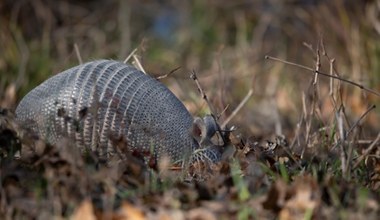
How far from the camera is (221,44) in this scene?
7598mm

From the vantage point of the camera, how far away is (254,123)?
7.32 meters

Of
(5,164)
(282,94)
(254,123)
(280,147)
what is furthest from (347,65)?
(5,164)

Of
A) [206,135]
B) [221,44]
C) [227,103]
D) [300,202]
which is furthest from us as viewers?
[221,44]

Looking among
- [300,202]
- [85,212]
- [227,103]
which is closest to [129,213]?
[85,212]

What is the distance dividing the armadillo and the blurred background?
134 cm

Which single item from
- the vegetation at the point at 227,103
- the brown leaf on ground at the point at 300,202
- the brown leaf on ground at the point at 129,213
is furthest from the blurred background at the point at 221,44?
the brown leaf on ground at the point at 129,213

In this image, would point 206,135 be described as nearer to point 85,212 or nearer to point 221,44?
point 85,212

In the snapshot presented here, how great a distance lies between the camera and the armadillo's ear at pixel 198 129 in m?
4.21

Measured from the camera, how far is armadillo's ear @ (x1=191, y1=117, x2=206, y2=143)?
13.8 feet

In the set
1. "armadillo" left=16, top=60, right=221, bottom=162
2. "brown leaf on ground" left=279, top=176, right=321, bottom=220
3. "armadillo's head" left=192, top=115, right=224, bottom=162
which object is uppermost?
"armadillo" left=16, top=60, right=221, bottom=162

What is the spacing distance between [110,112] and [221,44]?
361 centimetres

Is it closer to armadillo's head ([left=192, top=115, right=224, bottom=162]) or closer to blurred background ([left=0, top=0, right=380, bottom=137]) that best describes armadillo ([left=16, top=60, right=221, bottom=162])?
armadillo's head ([left=192, top=115, right=224, bottom=162])

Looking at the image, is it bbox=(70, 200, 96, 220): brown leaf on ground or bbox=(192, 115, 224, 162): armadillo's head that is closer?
bbox=(70, 200, 96, 220): brown leaf on ground

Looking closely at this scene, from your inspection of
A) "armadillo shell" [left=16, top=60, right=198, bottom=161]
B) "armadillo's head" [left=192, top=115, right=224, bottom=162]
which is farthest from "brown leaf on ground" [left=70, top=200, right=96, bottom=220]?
"armadillo's head" [left=192, top=115, right=224, bottom=162]
